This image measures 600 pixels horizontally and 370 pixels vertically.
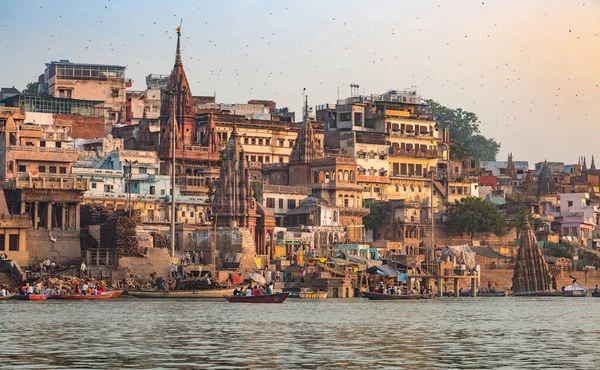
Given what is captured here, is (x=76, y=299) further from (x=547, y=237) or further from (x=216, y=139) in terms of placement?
(x=547, y=237)

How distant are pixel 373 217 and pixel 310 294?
3265 cm

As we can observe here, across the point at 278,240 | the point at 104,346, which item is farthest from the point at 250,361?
the point at 278,240

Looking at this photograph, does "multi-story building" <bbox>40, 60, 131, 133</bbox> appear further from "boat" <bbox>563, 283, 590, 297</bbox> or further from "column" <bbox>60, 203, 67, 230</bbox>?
"boat" <bbox>563, 283, 590, 297</bbox>

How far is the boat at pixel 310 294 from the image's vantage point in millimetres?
100000

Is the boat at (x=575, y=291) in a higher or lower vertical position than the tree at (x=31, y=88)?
lower

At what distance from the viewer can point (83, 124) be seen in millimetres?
130125

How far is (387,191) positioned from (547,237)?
54.6ft

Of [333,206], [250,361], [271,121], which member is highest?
[271,121]

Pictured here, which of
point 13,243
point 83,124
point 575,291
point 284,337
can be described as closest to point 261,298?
point 13,243

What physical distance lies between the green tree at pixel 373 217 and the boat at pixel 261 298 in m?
47.0

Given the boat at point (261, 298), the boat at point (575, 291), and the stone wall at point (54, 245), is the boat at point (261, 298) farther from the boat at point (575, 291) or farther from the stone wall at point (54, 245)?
the boat at point (575, 291)

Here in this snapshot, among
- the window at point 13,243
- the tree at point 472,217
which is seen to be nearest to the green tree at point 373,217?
the tree at point 472,217

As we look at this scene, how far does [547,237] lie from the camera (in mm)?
143875

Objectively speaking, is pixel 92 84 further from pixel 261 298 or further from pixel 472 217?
pixel 261 298
